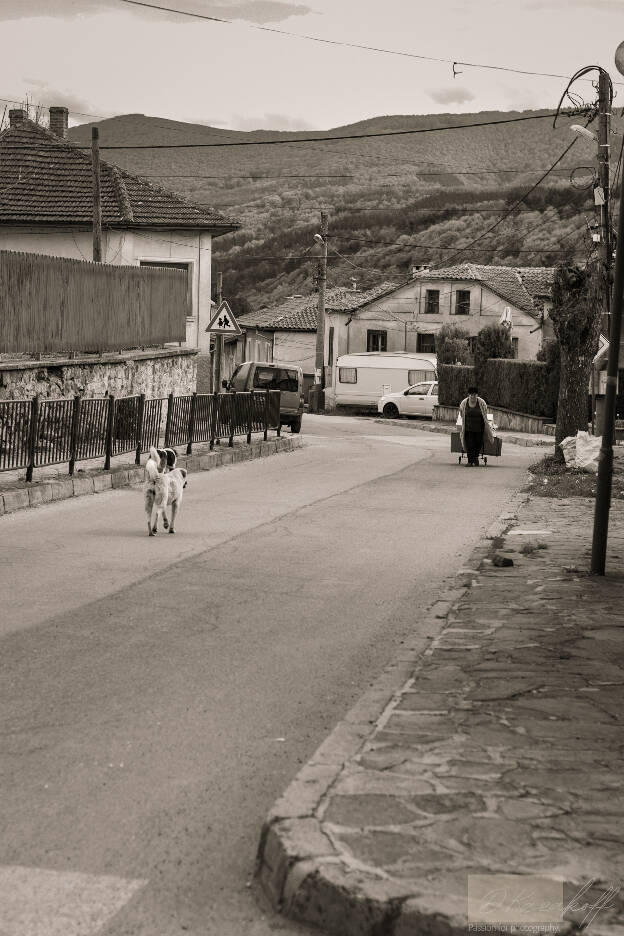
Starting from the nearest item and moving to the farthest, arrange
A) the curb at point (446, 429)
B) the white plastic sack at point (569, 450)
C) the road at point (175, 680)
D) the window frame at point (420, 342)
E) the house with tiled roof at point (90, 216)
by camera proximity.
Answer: the road at point (175, 680)
the white plastic sack at point (569, 450)
the house with tiled roof at point (90, 216)
the curb at point (446, 429)
the window frame at point (420, 342)

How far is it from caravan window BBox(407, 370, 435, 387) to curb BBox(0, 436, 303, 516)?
1477 inches

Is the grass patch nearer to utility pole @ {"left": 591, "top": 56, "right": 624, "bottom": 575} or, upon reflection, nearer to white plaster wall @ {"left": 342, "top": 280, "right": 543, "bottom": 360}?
utility pole @ {"left": 591, "top": 56, "right": 624, "bottom": 575}

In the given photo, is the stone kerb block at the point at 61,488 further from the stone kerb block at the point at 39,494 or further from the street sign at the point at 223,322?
the street sign at the point at 223,322

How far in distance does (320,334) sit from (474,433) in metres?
34.0

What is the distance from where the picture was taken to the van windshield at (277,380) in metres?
38.7

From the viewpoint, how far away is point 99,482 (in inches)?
725

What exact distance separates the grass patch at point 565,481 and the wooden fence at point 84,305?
30.9 ft

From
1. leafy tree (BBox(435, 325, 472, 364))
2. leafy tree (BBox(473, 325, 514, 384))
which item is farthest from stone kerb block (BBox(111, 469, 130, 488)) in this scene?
leafy tree (BBox(435, 325, 472, 364))

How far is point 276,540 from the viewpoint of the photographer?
44.0 ft

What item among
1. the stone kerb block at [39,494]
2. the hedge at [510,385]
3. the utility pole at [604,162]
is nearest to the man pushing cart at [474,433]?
the utility pole at [604,162]

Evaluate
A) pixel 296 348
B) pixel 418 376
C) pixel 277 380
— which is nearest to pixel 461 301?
pixel 296 348

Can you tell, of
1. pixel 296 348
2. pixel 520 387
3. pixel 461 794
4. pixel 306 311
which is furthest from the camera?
pixel 306 311

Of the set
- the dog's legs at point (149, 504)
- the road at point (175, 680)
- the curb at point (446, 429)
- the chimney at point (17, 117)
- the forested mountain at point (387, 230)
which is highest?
the forested mountain at point (387, 230)

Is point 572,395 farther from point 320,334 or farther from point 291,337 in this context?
point 291,337
